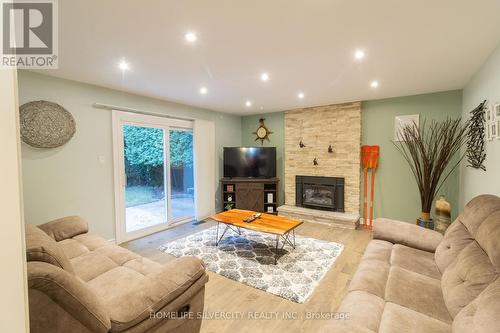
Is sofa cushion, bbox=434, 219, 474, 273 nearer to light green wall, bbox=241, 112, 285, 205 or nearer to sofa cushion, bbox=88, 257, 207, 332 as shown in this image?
sofa cushion, bbox=88, 257, 207, 332

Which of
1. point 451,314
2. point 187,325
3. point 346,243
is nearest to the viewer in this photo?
point 451,314

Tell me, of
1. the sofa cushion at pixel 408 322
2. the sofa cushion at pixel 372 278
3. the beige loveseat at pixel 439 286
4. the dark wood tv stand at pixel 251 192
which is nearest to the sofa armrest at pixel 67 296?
the beige loveseat at pixel 439 286

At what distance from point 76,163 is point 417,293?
3896mm

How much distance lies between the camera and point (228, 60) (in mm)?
2463

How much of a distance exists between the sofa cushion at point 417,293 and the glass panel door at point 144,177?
3.69 metres

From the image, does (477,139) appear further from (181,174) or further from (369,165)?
(181,174)

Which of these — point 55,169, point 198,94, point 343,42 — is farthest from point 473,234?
point 55,169

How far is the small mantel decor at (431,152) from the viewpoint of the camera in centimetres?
329

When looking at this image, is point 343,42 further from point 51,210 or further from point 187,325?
point 51,210

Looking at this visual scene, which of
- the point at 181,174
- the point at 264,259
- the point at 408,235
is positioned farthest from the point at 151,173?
the point at 408,235

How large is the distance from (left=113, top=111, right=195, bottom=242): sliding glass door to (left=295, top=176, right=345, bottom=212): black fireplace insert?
2.38 metres

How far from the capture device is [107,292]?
1605 mm

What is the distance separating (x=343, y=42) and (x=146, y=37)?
174cm

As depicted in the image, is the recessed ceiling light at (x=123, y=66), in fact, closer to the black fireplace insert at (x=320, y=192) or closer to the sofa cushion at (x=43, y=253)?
the sofa cushion at (x=43, y=253)
